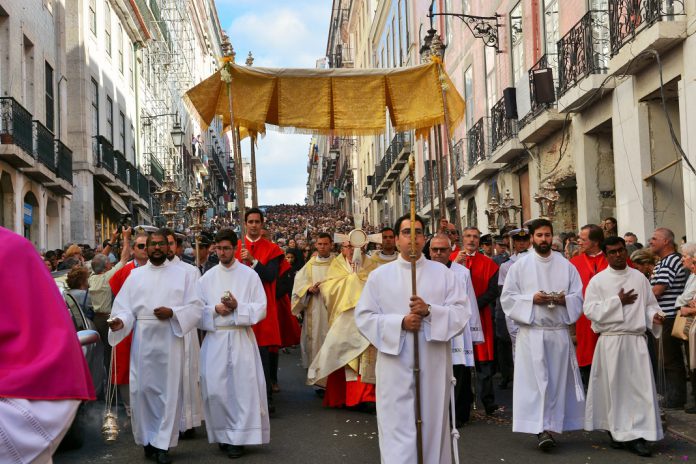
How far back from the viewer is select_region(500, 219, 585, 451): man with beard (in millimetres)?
7445

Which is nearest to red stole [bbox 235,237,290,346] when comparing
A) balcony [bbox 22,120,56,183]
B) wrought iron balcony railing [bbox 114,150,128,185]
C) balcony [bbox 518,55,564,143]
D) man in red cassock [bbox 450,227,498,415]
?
man in red cassock [bbox 450,227,498,415]

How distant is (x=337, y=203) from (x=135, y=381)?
2861 inches

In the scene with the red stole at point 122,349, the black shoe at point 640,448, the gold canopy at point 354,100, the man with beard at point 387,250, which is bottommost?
the black shoe at point 640,448

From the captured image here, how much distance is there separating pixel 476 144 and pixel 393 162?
46.0ft

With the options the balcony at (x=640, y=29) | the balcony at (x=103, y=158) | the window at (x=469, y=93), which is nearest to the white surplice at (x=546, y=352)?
the balcony at (x=640, y=29)

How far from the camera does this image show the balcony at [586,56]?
14.2 metres

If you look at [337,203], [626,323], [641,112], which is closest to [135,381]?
[626,323]

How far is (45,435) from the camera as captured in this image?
2117 millimetres

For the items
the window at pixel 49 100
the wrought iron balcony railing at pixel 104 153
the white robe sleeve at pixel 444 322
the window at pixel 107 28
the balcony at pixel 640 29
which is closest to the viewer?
the white robe sleeve at pixel 444 322

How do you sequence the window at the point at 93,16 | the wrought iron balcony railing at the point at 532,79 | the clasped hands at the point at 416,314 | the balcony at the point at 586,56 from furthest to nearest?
the window at the point at 93,16 < the wrought iron balcony railing at the point at 532,79 < the balcony at the point at 586,56 < the clasped hands at the point at 416,314

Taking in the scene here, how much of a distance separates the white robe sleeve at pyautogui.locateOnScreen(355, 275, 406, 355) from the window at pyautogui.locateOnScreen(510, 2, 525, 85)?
1398cm

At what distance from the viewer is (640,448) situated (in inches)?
280

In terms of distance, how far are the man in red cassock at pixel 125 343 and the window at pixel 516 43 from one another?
1220 cm

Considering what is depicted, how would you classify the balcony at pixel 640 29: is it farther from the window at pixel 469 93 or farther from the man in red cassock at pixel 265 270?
the window at pixel 469 93
